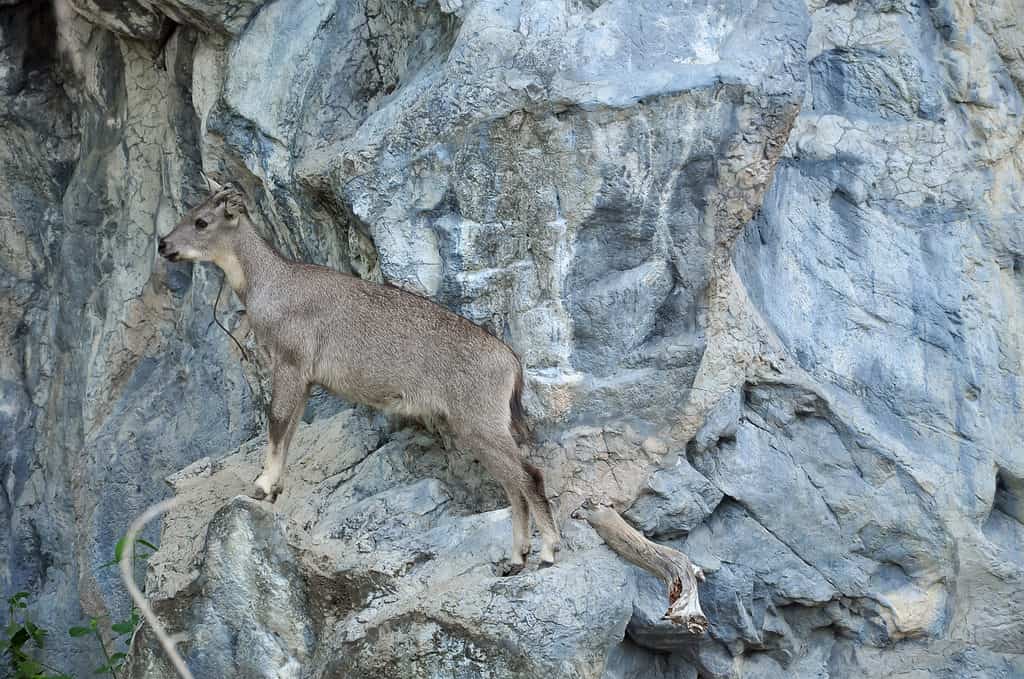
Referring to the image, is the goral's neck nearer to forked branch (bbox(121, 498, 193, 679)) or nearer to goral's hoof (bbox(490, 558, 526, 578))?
goral's hoof (bbox(490, 558, 526, 578))

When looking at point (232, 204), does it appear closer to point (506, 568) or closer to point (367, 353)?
point (367, 353)

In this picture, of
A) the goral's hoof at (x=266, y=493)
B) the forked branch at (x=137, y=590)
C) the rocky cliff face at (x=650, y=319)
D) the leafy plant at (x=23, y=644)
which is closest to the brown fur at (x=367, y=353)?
the goral's hoof at (x=266, y=493)

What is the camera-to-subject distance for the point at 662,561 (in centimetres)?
668

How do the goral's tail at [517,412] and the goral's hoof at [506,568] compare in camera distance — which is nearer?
the goral's hoof at [506,568]

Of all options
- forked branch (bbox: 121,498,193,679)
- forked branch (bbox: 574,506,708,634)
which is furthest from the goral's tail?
forked branch (bbox: 121,498,193,679)

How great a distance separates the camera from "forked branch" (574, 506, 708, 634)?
21.4 feet

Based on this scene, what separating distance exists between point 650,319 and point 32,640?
19.5 feet

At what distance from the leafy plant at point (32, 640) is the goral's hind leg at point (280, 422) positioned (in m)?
2.34

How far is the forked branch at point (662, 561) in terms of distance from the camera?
6508 millimetres

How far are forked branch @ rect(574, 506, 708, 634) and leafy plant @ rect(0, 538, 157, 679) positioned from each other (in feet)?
12.8

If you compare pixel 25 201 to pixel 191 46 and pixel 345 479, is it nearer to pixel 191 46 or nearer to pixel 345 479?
pixel 191 46

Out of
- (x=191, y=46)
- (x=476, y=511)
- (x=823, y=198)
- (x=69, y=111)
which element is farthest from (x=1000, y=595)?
(x=69, y=111)

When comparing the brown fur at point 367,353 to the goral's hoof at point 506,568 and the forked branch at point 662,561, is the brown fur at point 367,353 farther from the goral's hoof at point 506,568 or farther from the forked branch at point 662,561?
the forked branch at point 662,561

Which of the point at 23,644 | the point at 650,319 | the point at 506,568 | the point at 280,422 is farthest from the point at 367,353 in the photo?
the point at 23,644
